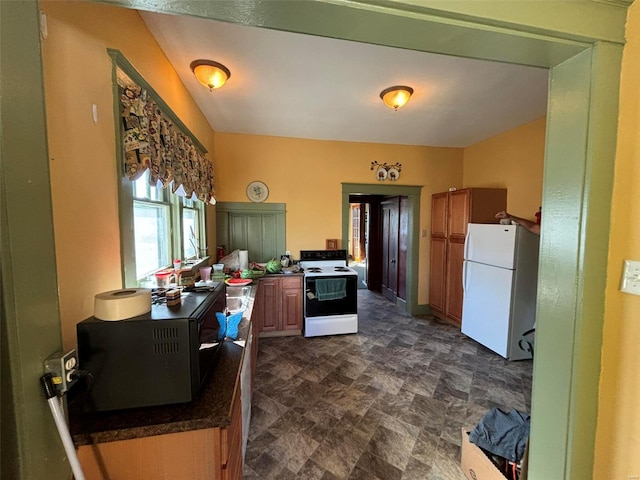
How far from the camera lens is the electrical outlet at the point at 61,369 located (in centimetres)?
75

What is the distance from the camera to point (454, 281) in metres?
3.89

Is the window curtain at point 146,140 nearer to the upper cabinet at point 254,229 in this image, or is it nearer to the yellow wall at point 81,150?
the yellow wall at point 81,150

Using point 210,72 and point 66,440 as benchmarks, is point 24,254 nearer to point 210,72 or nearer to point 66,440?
point 66,440

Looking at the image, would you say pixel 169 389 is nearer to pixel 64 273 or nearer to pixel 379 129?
pixel 64 273

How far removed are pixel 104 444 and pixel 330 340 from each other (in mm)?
2783

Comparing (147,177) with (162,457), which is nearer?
(162,457)

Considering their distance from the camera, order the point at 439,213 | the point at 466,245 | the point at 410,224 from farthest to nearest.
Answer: the point at 410,224, the point at 439,213, the point at 466,245

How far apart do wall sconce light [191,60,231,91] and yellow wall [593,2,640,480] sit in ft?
7.83

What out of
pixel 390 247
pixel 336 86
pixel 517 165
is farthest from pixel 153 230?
pixel 517 165

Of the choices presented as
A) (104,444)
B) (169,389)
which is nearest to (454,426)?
(169,389)

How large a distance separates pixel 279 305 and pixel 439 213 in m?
2.86

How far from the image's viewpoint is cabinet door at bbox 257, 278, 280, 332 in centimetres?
342

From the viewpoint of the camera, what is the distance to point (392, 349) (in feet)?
10.5

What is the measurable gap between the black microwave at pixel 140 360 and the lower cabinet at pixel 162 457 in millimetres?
116
